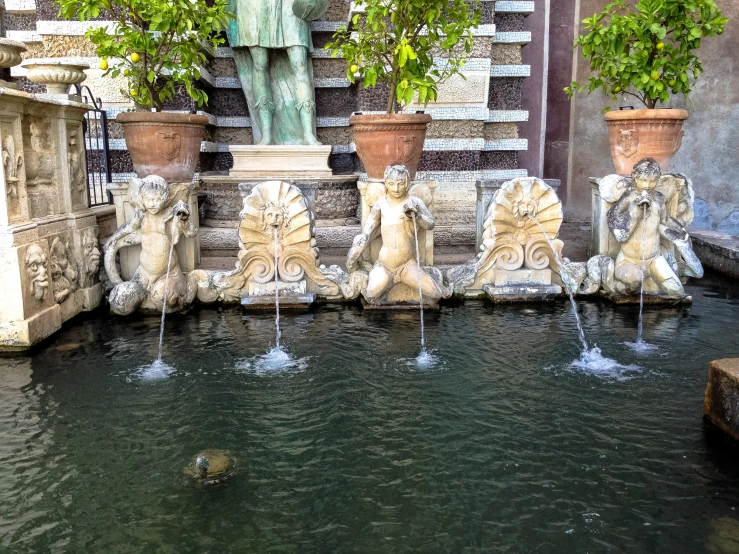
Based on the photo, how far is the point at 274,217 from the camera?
620 centimetres

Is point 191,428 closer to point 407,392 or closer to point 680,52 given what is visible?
point 407,392

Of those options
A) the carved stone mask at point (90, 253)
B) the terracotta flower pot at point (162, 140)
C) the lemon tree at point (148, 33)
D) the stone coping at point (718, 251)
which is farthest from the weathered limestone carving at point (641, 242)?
the carved stone mask at point (90, 253)

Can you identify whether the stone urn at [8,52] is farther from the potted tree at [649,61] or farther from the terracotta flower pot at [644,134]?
the terracotta flower pot at [644,134]

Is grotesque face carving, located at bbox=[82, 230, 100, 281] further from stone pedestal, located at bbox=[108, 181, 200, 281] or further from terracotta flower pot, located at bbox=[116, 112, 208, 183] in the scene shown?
terracotta flower pot, located at bbox=[116, 112, 208, 183]

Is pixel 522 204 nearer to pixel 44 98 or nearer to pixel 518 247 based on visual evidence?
pixel 518 247

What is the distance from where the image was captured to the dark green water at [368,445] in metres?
2.84

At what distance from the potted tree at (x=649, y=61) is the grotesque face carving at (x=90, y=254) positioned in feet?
15.8

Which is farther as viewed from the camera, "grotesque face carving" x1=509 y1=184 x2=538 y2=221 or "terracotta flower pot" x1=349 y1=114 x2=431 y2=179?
"grotesque face carving" x1=509 y1=184 x2=538 y2=221

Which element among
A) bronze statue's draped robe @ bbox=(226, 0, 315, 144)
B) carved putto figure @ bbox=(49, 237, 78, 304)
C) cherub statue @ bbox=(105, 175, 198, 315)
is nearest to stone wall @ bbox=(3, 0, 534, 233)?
bronze statue's draped robe @ bbox=(226, 0, 315, 144)

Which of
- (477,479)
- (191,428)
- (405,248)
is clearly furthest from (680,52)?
(191,428)

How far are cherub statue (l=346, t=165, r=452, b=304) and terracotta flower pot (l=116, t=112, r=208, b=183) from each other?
1.78 metres

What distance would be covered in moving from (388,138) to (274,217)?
3.98ft

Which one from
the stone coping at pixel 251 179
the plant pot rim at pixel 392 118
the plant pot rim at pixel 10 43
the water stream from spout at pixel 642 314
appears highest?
the plant pot rim at pixel 10 43

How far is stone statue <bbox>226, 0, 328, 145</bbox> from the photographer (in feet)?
28.7
